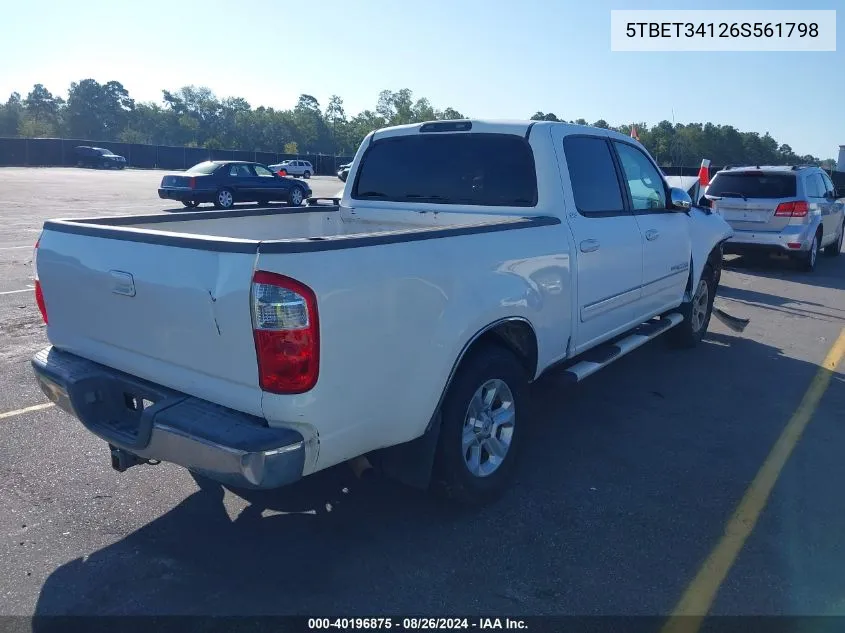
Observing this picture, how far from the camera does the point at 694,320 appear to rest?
718 cm

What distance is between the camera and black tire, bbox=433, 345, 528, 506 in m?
3.56

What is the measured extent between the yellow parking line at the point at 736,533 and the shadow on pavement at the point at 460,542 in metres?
0.06

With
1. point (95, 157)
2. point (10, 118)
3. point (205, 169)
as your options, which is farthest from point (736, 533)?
point (10, 118)

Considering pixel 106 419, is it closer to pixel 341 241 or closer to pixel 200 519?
pixel 200 519

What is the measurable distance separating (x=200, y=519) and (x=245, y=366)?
1.32 meters

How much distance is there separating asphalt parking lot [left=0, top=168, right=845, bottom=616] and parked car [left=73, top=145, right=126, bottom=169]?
5448cm

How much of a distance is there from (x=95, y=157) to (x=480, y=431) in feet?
189

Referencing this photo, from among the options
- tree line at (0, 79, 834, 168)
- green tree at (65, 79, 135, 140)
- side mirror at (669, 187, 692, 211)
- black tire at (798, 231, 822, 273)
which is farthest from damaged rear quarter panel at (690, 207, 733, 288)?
green tree at (65, 79, 135, 140)

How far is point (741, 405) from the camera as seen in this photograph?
5.64m

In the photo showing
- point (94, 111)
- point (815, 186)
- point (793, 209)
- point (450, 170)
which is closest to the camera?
point (450, 170)

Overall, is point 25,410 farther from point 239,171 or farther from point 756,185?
point 239,171

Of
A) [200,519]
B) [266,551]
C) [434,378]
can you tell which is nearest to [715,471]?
[434,378]

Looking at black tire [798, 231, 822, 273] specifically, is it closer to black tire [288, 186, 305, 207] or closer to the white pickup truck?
the white pickup truck

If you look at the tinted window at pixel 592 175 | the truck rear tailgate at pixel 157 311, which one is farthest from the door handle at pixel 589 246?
the truck rear tailgate at pixel 157 311
